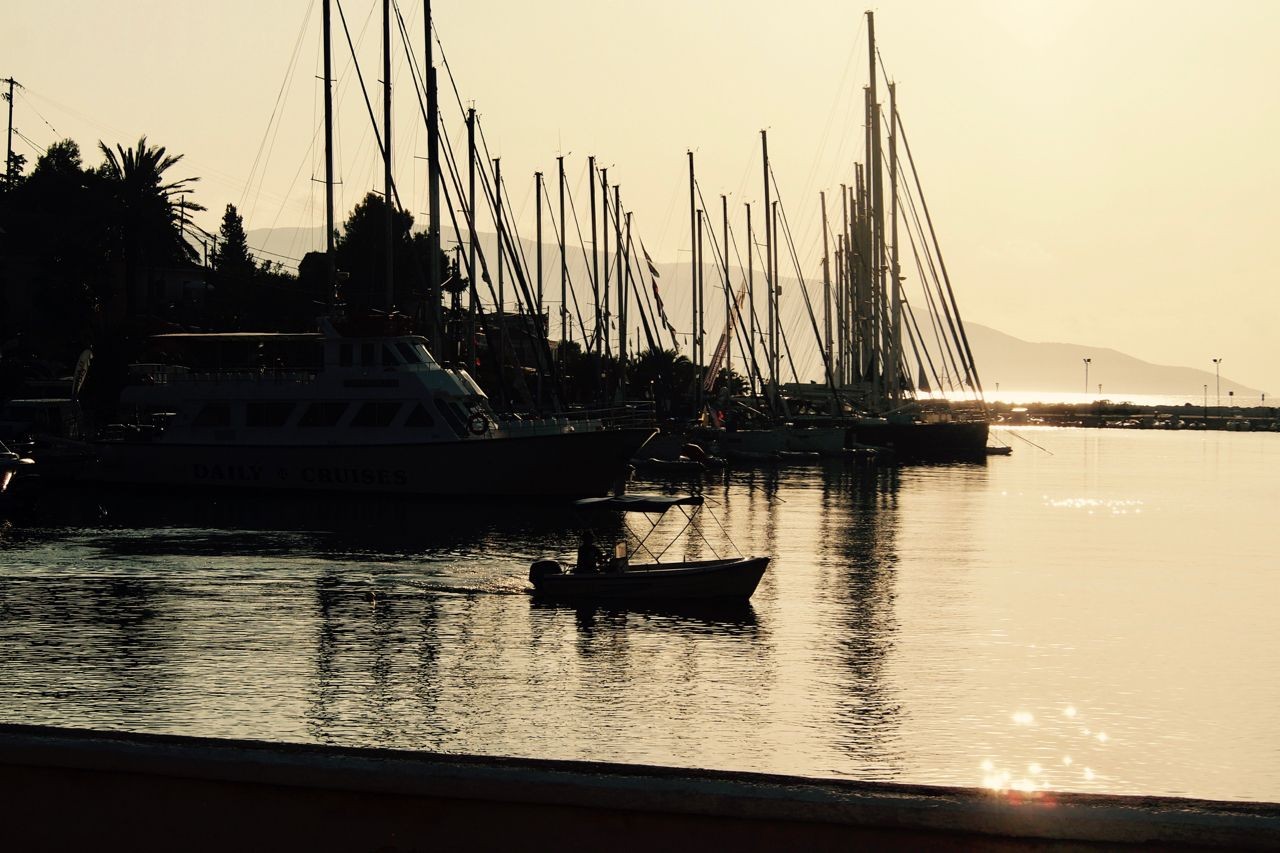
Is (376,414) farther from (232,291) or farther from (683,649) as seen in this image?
(232,291)

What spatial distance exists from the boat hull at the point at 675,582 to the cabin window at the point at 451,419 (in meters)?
23.8

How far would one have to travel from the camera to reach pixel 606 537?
47.6 m

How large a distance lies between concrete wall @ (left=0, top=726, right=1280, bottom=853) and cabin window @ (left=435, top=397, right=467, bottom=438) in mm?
47678

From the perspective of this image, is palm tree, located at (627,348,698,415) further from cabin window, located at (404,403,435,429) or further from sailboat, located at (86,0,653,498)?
cabin window, located at (404,403,435,429)

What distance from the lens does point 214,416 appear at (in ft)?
196

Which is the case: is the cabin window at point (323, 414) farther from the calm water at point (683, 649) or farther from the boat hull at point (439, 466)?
the calm water at point (683, 649)

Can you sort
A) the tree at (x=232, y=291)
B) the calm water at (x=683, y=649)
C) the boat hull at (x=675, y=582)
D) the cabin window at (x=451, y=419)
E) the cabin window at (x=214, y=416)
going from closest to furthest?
the calm water at (x=683, y=649) < the boat hull at (x=675, y=582) < the cabin window at (x=451, y=419) < the cabin window at (x=214, y=416) < the tree at (x=232, y=291)

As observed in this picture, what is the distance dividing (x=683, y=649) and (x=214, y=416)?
38356mm

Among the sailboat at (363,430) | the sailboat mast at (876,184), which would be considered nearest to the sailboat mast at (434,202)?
the sailboat at (363,430)

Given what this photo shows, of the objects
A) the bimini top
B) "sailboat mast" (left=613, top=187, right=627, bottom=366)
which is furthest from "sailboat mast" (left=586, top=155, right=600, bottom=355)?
the bimini top

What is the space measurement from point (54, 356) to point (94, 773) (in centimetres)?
8760

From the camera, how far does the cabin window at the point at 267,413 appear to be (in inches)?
2280

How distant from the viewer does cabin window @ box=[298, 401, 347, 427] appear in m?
56.6

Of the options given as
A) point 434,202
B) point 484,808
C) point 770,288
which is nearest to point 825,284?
point 770,288
